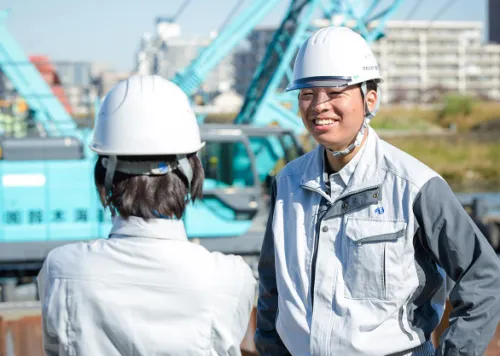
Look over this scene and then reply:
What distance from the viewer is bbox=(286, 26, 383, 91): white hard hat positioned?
2602 millimetres

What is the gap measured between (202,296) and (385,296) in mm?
830

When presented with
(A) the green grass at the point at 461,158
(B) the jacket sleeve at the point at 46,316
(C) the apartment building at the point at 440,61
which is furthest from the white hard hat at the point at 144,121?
(C) the apartment building at the point at 440,61

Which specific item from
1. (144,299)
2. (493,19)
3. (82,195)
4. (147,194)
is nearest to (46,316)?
(144,299)

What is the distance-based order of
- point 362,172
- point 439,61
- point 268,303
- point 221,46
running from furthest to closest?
point 439,61
point 221,46
point 268,303
point 362,172

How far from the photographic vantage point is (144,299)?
183 centimetres

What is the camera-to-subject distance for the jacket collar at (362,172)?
100.0 inches

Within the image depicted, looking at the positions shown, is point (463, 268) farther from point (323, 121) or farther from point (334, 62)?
point (334, 62)

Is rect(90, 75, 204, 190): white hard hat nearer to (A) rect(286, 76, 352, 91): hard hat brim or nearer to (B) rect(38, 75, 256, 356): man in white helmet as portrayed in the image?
(B) rect(38, 75, 256, 356): man in white helmet

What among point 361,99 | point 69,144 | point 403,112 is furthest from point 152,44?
point 403,112

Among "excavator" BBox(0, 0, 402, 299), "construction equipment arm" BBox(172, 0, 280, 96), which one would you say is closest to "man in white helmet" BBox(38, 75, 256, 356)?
"excavator" BBox(0, 0, 402, 299)

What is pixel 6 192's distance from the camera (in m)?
10.5

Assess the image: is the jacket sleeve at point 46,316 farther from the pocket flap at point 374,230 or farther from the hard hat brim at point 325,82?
the hard hat brim at point 325,82

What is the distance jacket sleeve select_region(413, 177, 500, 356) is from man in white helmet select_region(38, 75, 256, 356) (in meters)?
0.75

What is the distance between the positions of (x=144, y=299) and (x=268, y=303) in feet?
3.27
